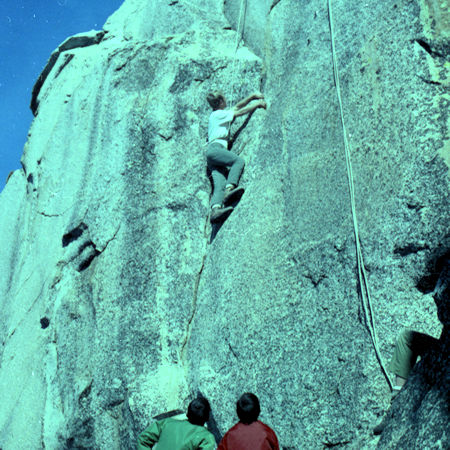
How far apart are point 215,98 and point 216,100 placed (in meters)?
0.03

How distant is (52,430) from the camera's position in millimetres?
6918

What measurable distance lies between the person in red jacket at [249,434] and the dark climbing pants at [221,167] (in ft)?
10.1

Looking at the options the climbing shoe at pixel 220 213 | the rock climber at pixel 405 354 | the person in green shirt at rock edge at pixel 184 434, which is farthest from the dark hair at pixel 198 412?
the climbing shoe at pixel 220 213

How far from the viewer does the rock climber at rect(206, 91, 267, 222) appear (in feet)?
21.4

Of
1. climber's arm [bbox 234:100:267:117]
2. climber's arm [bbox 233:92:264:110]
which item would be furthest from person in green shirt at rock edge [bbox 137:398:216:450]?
climber's arm [bbox 233:92:264:110]

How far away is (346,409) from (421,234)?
56.9 inches

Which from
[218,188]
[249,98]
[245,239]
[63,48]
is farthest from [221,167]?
[63,48]

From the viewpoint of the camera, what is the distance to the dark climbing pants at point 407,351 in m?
3.79

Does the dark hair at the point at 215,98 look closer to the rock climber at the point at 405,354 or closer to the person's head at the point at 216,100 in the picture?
the person's head at the point at 216,100

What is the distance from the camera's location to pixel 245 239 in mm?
6027

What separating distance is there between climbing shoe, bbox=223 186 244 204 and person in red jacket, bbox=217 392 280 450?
285 cm

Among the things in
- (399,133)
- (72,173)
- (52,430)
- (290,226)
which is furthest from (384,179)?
(72,173)

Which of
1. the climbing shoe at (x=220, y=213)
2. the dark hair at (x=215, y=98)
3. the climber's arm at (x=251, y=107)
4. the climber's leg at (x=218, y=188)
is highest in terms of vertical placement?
the dark hair at (x=215, y=98)

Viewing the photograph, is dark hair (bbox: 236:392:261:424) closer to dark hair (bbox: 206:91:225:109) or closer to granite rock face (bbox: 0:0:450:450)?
granite rock face (bbox: 0:0:450:450)
